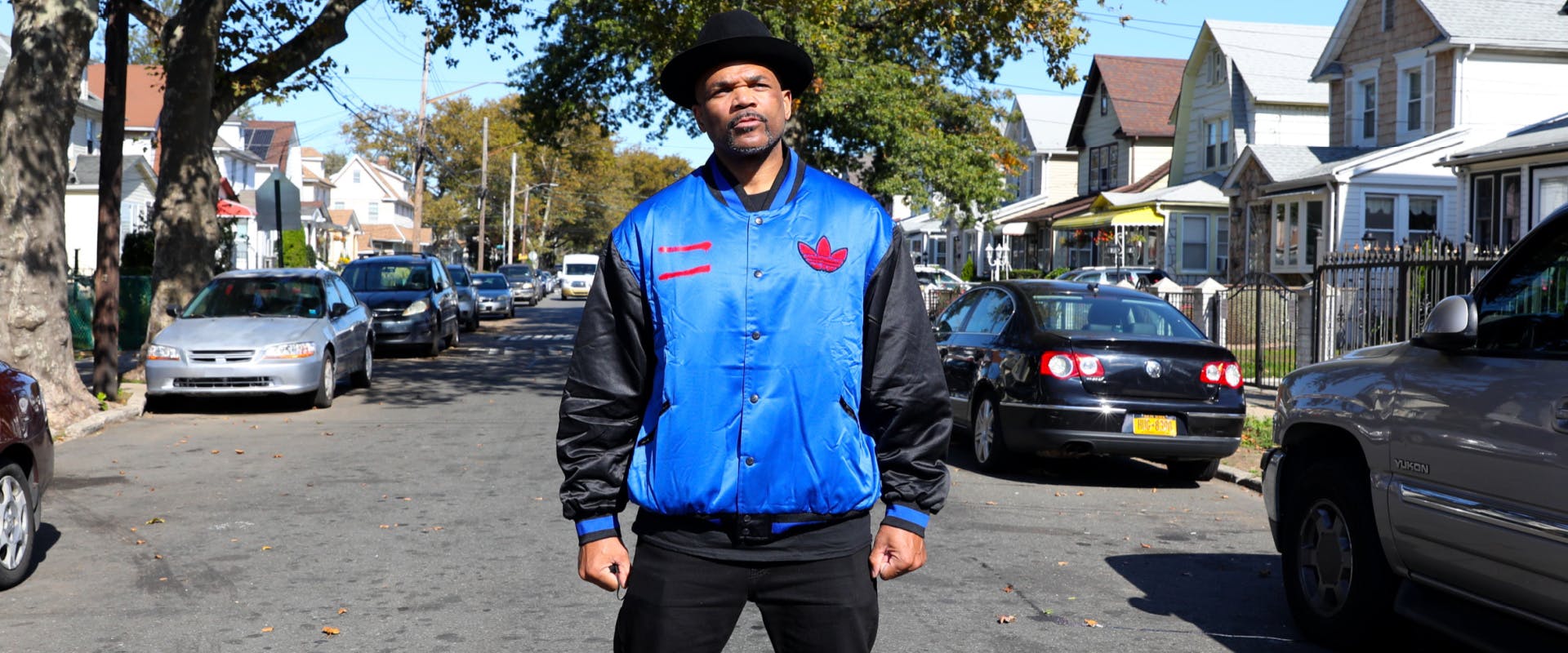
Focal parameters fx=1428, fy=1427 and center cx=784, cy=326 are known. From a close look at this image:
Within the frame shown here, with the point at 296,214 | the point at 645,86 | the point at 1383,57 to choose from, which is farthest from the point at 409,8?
the point at 1383,57

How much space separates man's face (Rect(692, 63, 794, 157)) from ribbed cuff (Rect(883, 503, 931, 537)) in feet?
2.66

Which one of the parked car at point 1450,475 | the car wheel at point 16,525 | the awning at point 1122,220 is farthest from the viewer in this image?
the awning at point 1122,220

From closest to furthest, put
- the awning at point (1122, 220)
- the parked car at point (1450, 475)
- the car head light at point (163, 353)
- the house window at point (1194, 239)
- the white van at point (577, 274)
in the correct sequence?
the parked car at point (1450, 475) < the car head light at point (163, 353) < the awning at point (1122, 220) < the house window at point (1194, 239) < the white van at point (577, 274)

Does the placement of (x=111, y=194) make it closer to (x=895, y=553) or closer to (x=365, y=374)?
(x=365, y=374)

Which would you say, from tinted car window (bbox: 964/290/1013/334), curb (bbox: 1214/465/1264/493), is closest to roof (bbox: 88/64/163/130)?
tinted car window (bbox: 964/290/1013/334)

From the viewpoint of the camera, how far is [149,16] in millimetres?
19016

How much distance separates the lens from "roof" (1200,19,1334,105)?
3666 centimetres

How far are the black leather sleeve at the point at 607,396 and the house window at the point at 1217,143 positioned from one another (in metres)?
36.7

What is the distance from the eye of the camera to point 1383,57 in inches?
1180

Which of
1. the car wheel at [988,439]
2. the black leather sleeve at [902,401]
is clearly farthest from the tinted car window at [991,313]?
Result: the black leather sleeve at [902,401]

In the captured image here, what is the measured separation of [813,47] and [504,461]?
61.4 ft

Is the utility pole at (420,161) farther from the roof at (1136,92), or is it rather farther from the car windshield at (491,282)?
the roof at (1136,92)

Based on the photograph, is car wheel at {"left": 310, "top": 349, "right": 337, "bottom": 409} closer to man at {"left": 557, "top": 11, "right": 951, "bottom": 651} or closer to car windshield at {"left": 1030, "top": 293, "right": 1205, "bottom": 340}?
car windshield at {"left": 1030, "top": 293, "right": 1205, "bottom": 340}

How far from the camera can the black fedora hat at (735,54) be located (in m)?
3.06
